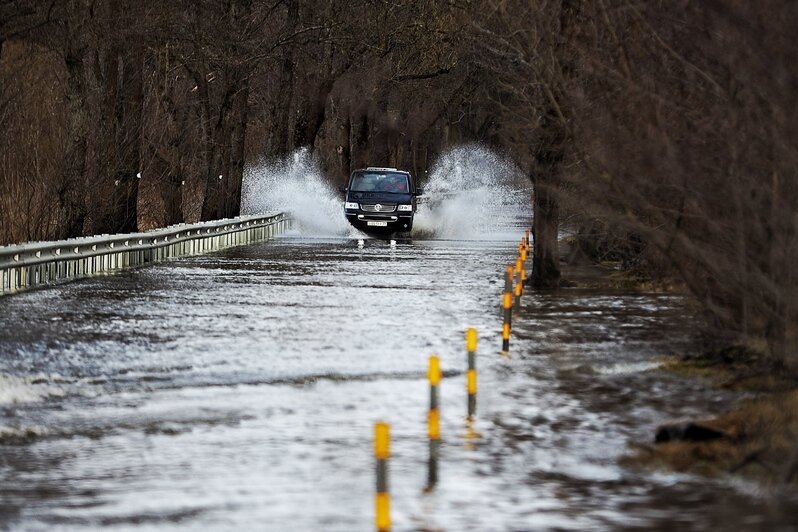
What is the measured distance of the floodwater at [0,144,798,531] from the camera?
10836 millimetres

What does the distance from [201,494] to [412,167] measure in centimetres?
9896

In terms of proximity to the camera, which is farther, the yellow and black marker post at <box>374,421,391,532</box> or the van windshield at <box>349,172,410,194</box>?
the van windshield at <box>349,172,410,194</box>

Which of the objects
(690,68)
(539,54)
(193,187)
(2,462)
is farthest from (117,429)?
(193,187)

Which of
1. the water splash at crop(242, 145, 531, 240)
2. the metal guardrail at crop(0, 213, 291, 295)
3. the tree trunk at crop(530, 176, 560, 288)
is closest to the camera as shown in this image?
the metal guardrail at crop(0, 213, 291, 295)

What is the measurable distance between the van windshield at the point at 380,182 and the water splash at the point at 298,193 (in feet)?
19.4

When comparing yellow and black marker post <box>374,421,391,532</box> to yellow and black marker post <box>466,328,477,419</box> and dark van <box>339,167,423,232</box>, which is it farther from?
dark van <box>339,167,423,232</box>

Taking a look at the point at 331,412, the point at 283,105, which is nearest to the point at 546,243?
the point at 331,412

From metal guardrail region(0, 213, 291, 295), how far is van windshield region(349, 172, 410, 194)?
4.60 metres

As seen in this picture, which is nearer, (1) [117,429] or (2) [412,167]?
(1) [117,429]

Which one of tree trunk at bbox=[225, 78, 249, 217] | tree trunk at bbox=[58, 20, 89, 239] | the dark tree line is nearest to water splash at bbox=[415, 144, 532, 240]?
the dark tree line

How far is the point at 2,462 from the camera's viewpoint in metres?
12.7

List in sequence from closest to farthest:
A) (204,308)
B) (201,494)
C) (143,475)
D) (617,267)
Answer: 1. (201,494)
2. (143,475)
3. (204,308)
4. (617,267)

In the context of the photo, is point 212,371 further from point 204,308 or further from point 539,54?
point 539,54

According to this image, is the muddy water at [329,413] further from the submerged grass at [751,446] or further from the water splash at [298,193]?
the water splash at [298,193]
